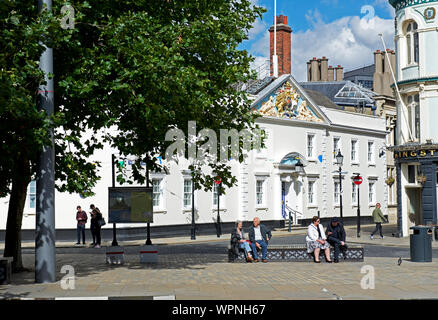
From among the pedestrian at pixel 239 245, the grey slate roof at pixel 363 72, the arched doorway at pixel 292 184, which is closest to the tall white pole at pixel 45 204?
the pedestrian at pixel 239 245

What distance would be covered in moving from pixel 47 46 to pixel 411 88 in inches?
833

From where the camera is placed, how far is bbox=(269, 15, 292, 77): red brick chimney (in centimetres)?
4994

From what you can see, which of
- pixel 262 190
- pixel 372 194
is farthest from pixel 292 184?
pixel 372 194

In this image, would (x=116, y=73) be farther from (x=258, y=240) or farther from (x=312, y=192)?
(x=312, y=192)

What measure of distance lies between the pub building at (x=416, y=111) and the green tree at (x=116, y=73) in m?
14.7

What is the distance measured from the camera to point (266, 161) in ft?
140

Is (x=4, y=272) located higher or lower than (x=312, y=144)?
lower

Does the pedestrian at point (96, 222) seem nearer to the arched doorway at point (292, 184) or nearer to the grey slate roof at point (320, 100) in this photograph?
the arched doorway at point (292, 184)

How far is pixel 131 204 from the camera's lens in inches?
771

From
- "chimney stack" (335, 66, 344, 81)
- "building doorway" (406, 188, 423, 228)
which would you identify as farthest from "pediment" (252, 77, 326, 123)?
"chimney stack" (335, 66, 344, 81)

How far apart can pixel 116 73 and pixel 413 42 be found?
19.5m

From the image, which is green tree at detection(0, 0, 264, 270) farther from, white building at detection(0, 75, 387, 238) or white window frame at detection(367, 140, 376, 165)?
white window frame at detection(367, 140, 376, 165)

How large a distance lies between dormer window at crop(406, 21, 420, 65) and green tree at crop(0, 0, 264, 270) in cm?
1506

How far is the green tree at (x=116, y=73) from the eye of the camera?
13.6m
